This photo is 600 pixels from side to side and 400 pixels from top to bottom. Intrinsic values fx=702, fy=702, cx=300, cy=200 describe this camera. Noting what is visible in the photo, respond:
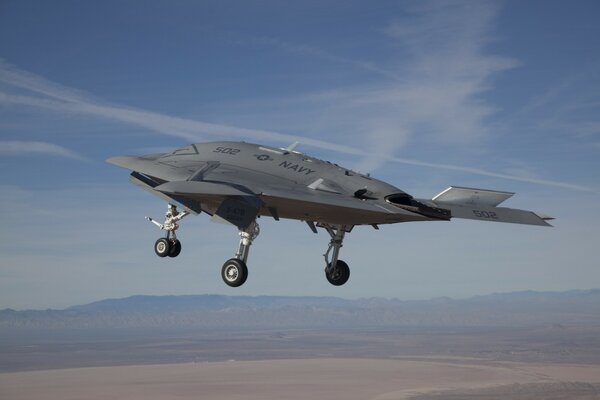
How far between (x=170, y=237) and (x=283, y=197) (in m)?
8.97

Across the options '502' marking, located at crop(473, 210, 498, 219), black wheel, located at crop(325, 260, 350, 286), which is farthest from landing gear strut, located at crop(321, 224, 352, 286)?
'502' marking, located at crop(473, 210, 498, 219)

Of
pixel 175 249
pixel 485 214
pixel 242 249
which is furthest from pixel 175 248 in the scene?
pixel 485 214

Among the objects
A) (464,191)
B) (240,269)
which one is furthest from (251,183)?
(464,191)

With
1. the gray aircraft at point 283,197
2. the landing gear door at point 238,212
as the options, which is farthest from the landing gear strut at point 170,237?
the landing gear door at point 238,212

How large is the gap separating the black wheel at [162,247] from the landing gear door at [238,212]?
5.78 metres

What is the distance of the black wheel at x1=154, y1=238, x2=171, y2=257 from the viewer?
121 feet

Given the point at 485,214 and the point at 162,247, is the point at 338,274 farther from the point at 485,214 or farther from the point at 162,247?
the point at 162,247

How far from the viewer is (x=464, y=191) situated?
34625 mm

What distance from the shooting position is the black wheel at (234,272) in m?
31.0

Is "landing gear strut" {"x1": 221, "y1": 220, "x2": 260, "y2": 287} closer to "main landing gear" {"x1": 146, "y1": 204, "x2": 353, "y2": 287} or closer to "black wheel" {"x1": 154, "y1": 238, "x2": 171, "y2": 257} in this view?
"main landing gear" {"x1": 146, "y1": 204, "x2": 353, "y2": 287}

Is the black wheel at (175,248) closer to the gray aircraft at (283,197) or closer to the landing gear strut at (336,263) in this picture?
the gray aircraft at (283,197)

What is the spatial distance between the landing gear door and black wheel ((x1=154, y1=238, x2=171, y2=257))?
5779 mm

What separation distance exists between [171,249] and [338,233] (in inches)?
351

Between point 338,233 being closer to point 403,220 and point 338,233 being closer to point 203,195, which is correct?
point 403,220
